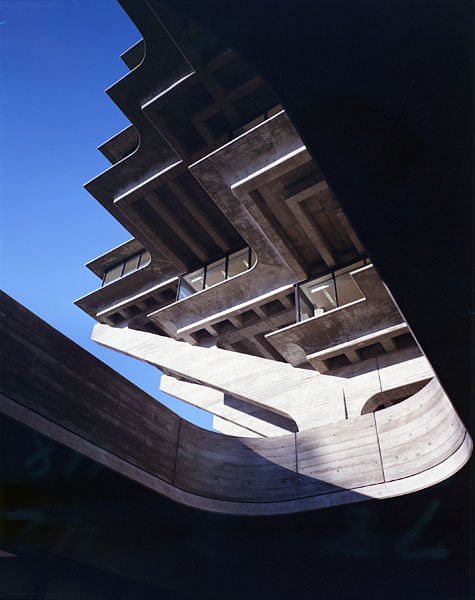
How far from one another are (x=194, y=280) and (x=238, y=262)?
99.7 inches

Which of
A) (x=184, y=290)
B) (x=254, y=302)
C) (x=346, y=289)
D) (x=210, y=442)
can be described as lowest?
(x=346, y=289)

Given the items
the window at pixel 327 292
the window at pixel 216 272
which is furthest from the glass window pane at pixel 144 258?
the window at pixel 327 292

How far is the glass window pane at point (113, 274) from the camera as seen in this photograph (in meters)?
25.6

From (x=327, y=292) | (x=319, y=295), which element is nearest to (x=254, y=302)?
(x=319, y=295)

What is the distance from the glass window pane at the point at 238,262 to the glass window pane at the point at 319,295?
3.56 m

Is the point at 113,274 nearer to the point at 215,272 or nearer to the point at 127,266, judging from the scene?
the point at 127,266

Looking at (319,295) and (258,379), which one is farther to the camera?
(319,295)

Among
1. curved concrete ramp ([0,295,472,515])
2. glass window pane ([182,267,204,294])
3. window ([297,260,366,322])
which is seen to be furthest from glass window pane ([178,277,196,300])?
curved concrete ramp ([0,295,472,515])

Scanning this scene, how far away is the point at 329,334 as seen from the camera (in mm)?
16031

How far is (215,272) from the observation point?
69.5 ft

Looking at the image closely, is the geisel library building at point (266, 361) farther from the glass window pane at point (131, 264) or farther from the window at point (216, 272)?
the glass window pane at point (131, 264)

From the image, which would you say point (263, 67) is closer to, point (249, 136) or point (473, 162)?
point (473, 162)

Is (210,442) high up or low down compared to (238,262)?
up

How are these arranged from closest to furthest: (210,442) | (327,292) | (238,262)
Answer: (210,442), (327,292), (238,262)
